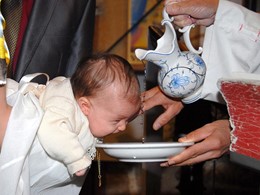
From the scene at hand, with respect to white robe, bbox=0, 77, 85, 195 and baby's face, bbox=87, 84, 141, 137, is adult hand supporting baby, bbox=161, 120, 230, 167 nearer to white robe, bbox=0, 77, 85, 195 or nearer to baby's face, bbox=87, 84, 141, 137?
baby's face, bbox=87, 84, 141, 137

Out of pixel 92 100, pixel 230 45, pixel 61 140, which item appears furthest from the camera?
pixel 230 45

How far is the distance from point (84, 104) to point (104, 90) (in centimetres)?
6

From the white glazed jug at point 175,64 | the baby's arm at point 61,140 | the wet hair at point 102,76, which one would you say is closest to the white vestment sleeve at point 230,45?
the white glazed jug at point 175,64

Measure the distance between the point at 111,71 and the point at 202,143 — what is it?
0.30 metres

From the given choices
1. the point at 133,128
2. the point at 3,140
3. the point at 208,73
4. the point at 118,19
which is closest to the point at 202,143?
the point at 208,73

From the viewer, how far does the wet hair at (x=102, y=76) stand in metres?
1.09

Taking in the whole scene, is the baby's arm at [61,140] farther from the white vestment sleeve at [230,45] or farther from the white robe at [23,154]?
the white vestment sleeve at [230,45]

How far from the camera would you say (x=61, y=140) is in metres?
1.00

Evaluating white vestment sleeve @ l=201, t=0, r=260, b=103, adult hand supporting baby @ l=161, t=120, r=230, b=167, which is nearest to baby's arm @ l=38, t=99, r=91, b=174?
adult hand supporting baby @ l=161, t=120, r=230, b=167

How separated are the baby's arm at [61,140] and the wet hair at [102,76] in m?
0.10

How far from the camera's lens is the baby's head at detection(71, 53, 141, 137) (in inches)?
42.9

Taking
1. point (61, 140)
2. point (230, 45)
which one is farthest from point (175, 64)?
point (61, 140)

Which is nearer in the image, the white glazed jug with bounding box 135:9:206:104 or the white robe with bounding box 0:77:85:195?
the white robe with bounding box 0:77:85:195

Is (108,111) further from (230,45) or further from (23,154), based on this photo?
(230,45)
